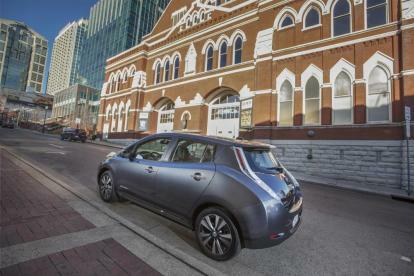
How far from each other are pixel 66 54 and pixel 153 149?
145089 millimetres

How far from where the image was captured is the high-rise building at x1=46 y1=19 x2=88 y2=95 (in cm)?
10938

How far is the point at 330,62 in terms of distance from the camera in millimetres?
13383

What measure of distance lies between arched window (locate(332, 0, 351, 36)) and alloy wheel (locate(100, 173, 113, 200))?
609 inches

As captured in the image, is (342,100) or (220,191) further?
(342,100)

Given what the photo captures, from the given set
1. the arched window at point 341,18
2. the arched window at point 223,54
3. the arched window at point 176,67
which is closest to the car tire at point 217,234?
the arched window at point 341,18

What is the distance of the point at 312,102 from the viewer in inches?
544

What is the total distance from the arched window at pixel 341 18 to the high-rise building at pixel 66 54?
376 ft

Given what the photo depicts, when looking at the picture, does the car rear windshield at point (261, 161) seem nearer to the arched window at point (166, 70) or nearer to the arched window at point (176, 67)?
the arched window at point (176, 67)

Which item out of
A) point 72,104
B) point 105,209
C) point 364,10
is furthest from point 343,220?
point 72,104

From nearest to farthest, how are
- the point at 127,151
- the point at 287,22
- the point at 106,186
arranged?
the point at 127,151, the point at 106,186, the point at 287,22

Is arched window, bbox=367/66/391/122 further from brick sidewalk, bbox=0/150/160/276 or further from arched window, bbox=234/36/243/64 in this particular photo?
brick sidewalk, bbox=0/150/160/276

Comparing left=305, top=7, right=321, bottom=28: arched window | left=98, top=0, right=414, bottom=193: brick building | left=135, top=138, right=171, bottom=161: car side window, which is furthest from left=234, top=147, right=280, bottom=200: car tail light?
left=305, top=7, right=321, bottom=28: arched window

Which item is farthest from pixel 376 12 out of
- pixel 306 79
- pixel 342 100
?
pixel 342 100

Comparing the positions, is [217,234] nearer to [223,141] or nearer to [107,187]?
[223,141]
